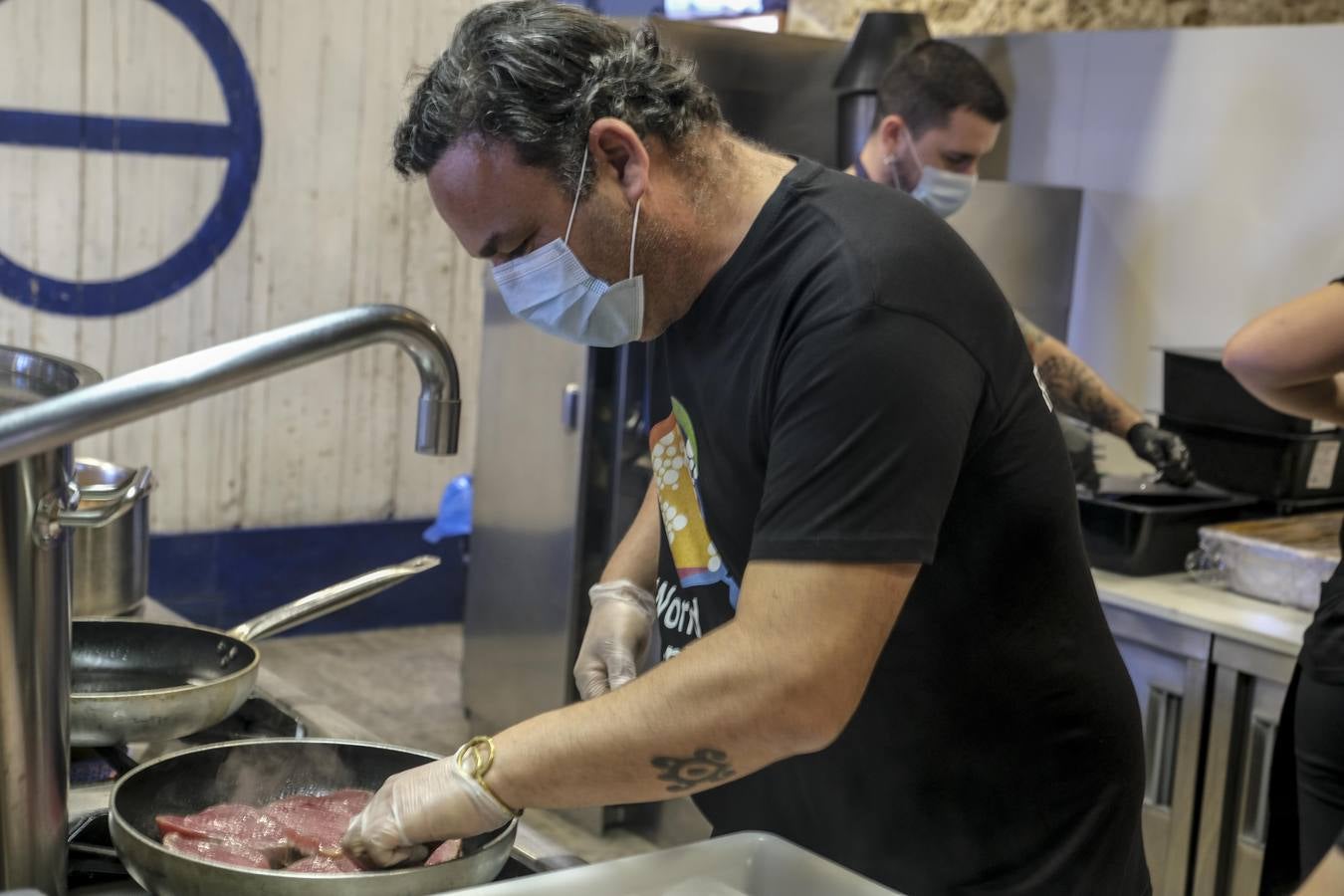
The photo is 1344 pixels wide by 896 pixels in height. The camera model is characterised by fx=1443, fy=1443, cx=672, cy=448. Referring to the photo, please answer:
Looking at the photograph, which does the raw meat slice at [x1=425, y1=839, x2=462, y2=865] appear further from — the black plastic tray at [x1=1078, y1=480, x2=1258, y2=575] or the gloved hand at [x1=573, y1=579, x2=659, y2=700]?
the black plastic tray at [x1=1078, y1=480, x2=1258, y2=575]

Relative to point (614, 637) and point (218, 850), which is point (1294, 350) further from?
point (218, 850)

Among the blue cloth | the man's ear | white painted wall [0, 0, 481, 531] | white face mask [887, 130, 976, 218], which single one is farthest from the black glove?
white painted wall [0, 0, 481, 531]

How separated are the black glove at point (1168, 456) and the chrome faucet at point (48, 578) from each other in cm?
231

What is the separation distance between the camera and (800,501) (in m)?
1.15

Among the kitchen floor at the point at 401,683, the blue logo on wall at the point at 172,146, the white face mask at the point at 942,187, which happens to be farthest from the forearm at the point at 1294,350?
the blue logo on wall at the point at 172,146

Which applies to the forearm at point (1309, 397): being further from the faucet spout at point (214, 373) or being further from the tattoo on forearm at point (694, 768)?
the faucet spout at point (214, 373)

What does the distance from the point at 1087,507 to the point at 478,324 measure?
10.2ft

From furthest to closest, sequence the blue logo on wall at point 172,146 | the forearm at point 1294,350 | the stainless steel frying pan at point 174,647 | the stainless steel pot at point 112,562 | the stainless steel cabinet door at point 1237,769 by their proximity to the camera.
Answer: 1. the blue logo on wall at point 172,146
2. the stainless steel cabinet door at point 1237,769
3. the forearm at point 1294,350
4. the stainless steel pot at point 112,562
5. the stainless steel frying pan at point 174,647

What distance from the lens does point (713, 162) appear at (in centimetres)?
137

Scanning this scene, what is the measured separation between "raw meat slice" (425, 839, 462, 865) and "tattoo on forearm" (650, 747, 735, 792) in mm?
176

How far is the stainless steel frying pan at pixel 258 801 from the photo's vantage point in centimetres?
105

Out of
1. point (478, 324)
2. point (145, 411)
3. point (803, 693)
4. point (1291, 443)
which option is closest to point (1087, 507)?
point (1291, 443)

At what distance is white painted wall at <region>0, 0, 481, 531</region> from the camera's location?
466 cm

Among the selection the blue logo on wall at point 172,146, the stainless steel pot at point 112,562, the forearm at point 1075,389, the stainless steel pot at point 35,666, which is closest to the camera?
the stainless steel pot at point 35,666
